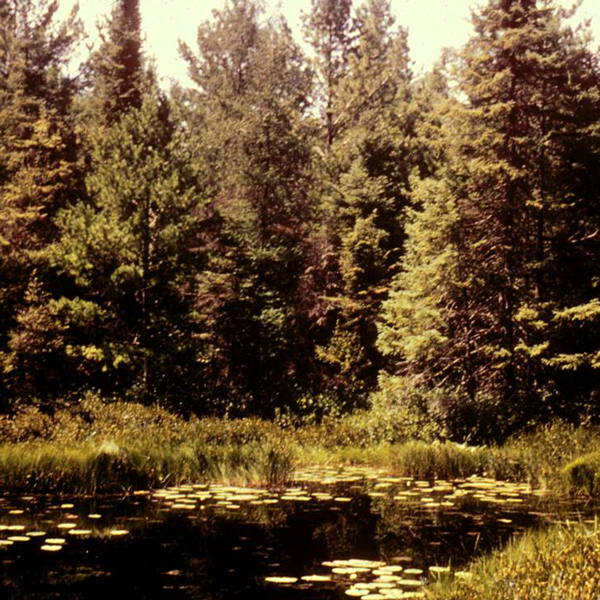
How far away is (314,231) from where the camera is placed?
2722 cm

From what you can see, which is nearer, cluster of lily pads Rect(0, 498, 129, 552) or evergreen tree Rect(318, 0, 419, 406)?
cluster of lily pads Rect(0, 498, 129, 552)

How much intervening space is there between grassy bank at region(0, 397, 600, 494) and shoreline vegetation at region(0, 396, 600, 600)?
0.06 ft

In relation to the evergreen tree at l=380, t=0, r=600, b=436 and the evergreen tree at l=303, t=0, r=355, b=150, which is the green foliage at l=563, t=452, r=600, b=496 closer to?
the evergreen tree at l=380, t=0, r=600, b=436

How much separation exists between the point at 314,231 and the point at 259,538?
20.9m

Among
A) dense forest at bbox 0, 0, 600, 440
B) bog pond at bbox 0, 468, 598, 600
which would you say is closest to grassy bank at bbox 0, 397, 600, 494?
bog pond at bbox 0, 468, 598, 600

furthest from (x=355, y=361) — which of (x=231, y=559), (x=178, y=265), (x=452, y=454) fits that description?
(x=231, y=559)

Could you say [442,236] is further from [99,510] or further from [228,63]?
[228,63]

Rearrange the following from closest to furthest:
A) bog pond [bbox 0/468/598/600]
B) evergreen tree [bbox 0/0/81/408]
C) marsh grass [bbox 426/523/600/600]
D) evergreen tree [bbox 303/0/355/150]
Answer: marsh grass [bbox 426/523/600/600]
bog pond [bbox 0/468/598/600]
evergreen tree [bbox 0/0/81/408]
evergreen tree [bbox 303/0/355/150]

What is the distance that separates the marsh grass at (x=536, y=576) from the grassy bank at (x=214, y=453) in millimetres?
5158

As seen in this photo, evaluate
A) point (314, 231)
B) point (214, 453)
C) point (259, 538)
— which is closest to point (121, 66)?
point (314, 231)

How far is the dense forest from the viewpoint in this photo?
1775cm

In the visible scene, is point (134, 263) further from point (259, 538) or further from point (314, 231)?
point (259, 538)

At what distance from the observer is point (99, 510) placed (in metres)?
8.31

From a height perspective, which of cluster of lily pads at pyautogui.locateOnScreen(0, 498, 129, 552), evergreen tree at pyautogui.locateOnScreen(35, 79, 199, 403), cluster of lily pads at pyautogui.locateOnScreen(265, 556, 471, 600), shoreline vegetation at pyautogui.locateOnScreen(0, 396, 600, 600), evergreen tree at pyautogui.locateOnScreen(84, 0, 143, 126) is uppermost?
evergreen tree at pyautogui.locateOnScreen(84, 0, 143, 126)
